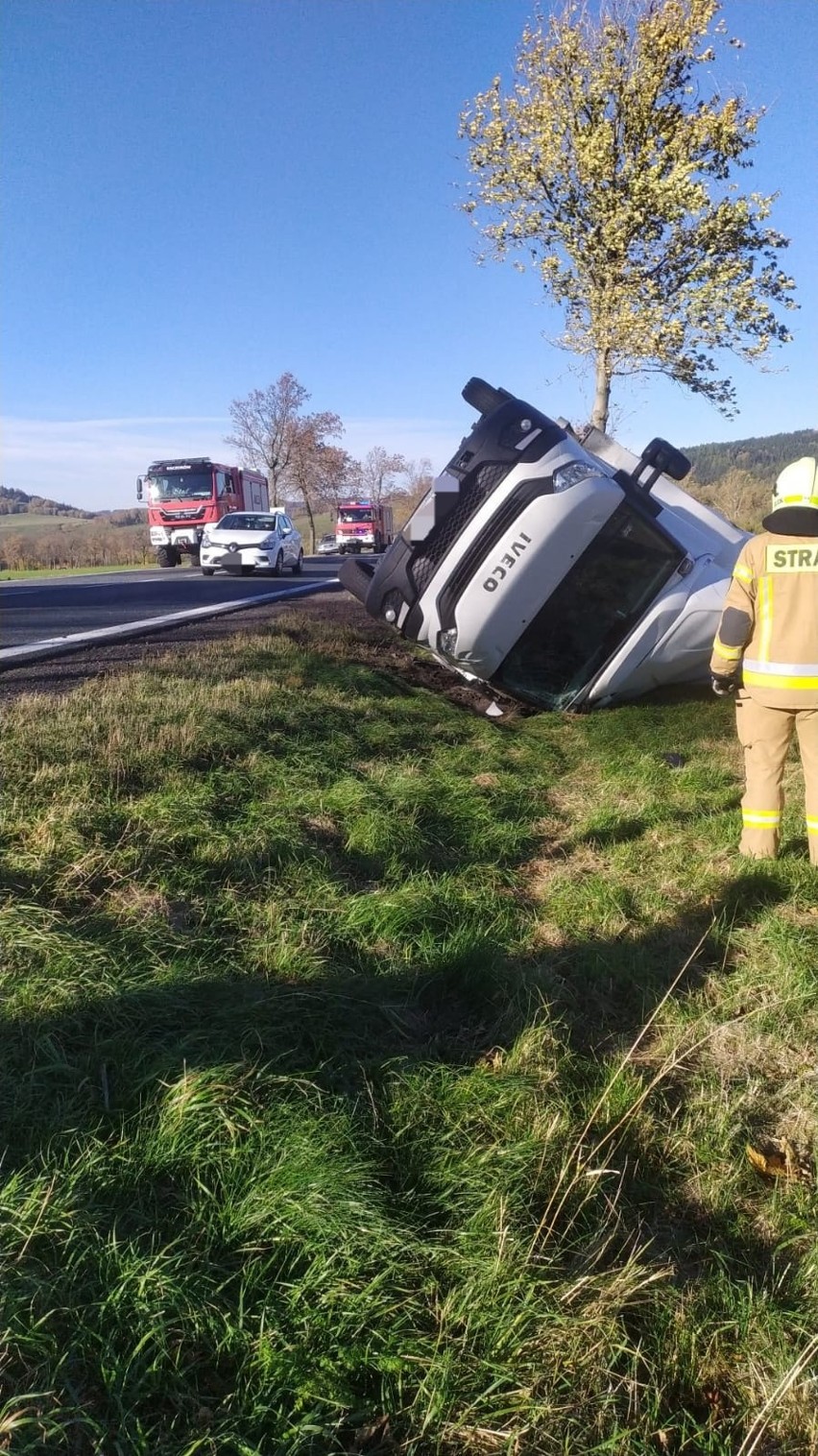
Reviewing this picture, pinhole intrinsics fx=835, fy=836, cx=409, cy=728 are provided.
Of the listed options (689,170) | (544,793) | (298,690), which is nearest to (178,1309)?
(544,793)

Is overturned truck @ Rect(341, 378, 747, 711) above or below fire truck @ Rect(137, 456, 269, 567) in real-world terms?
below

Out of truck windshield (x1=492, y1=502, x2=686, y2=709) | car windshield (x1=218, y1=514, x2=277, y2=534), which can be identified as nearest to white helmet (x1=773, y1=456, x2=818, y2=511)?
truck windshield (x1=492, y1=502, x2=686, y2=709)

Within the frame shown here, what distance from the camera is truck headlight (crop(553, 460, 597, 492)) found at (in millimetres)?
5527

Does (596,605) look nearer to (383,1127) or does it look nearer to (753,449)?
(383,1127)

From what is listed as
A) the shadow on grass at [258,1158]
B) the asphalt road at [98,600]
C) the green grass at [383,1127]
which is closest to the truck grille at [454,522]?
the green grass at [383,1127]

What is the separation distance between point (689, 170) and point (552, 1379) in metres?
15.1

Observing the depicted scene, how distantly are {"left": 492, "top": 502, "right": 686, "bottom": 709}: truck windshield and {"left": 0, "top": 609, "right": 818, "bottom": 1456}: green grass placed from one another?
7.24 ft

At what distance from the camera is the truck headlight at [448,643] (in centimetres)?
577

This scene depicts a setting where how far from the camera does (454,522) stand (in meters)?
5.70

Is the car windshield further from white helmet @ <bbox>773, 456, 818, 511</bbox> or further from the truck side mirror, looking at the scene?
white helmet @ <bbox>773, 456, 818, 511</bbox>

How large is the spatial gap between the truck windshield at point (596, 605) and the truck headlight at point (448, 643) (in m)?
0.45

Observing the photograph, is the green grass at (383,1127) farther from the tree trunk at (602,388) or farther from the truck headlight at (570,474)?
the tree trunk at (602,388)

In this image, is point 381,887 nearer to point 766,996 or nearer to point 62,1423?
point 766,996

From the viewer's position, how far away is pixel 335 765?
474 centimetres
